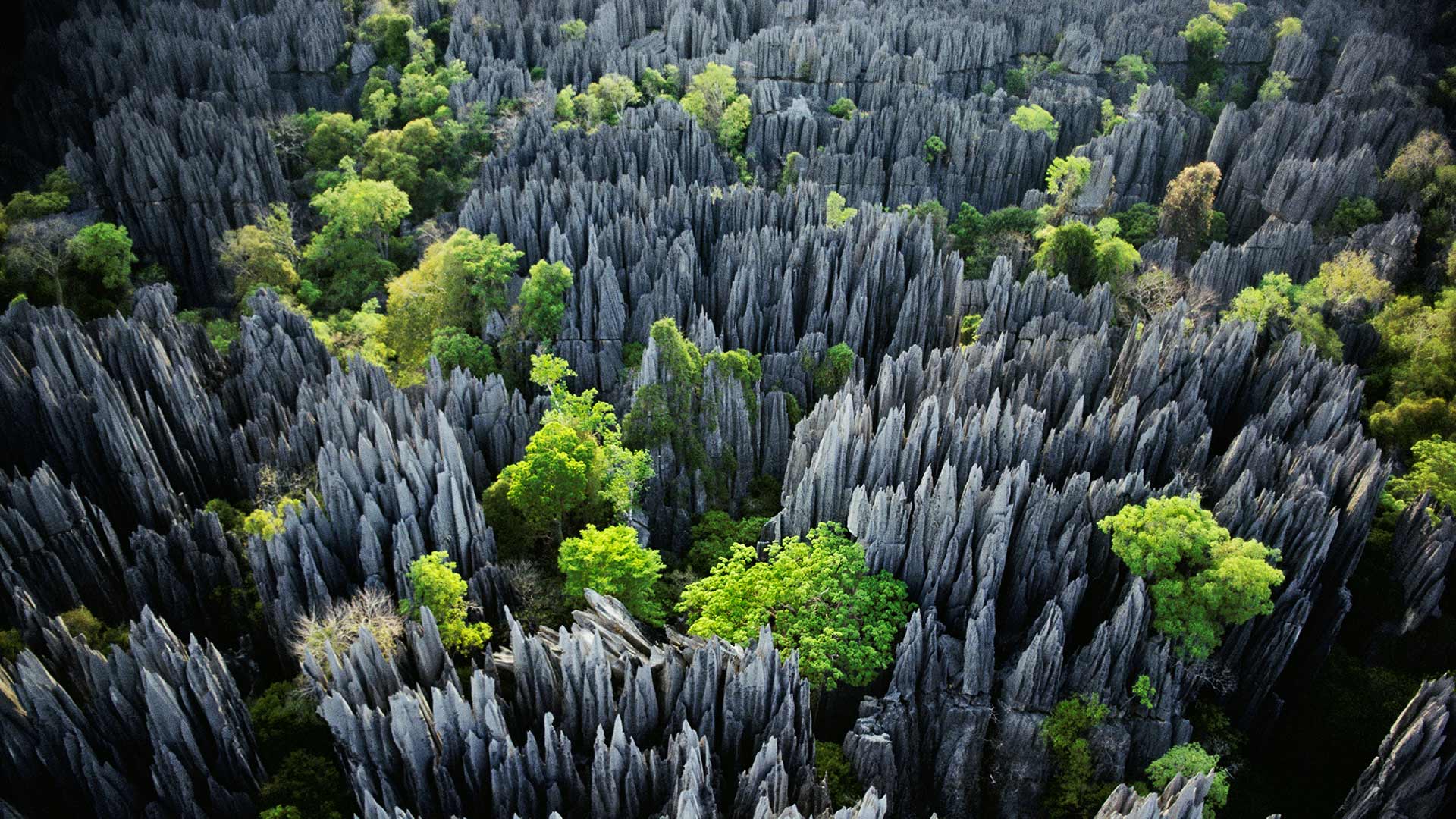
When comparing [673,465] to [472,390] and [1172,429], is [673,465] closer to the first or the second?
[472,390]

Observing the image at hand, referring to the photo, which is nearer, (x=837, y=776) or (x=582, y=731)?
(x=582, y=731)

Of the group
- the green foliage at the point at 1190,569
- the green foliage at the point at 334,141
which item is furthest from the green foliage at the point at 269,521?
the green foliage at the point at 334,141

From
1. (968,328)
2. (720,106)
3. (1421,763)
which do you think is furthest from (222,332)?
(1421,763)

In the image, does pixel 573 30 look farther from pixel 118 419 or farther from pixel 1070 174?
pixel 118 419

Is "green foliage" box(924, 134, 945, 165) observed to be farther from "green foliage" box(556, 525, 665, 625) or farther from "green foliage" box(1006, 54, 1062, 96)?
"green foliage" box(556, 525, 665, 625)

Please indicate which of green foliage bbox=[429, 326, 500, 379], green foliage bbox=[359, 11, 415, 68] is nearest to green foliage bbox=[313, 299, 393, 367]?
green foliage bbox=[429, 326, 500, 379]

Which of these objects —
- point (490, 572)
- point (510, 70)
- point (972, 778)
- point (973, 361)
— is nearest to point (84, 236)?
point (510, 70)

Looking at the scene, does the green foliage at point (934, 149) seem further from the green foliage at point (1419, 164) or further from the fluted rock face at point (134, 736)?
the fluted rock face at point (134, 736)
